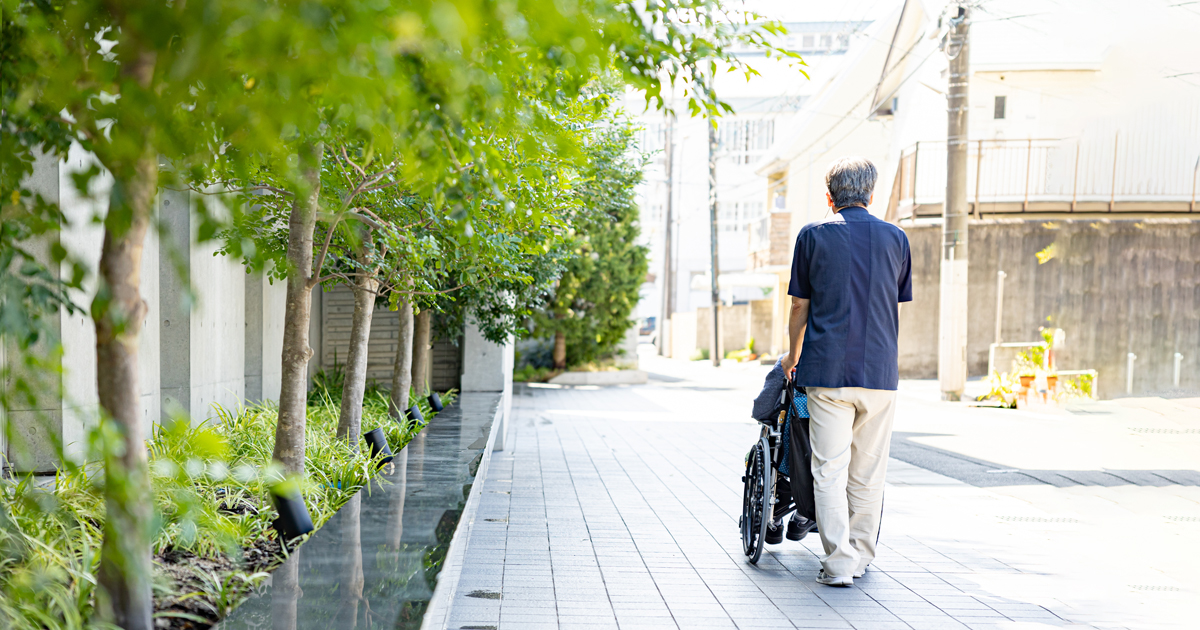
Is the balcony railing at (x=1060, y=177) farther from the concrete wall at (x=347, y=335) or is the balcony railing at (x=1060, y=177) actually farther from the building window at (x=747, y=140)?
the building window at (x=747, y=140)

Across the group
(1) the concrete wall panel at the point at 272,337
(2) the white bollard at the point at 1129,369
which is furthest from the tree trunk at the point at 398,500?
(2) the white bollard at the point at 1129,369

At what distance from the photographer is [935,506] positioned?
6.50 metres

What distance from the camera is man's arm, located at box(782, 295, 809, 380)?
14.8 feet

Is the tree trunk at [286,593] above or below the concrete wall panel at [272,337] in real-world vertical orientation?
below

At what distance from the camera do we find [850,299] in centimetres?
434

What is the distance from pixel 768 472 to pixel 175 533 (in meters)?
2.86

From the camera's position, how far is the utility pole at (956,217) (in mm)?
14406

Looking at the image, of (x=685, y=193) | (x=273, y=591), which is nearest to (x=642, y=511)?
(x=273, y=591)

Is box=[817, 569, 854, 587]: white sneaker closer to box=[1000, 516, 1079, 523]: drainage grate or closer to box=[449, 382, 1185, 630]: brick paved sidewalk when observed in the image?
box=[449, 382, 1185, 630]: brick paved sidewalk

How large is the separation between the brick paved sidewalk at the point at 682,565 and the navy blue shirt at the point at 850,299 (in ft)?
3.58

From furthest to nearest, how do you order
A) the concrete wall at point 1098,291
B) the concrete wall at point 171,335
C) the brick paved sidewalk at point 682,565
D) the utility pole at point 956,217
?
the concrete wall at point 1098,291 < the utility pole at point 956,217 < the concrete wall at point 171,335 < the brick paved sidewalk at point 682,565

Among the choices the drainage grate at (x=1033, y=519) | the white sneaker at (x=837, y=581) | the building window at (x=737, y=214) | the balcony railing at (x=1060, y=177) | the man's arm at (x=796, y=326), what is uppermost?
the building window at (x=737, y=214)

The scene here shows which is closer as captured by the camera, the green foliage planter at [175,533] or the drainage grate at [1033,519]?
the green foliage planter at [175,533]

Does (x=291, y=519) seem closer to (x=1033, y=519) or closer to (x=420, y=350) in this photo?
(x=1033, y=519)
